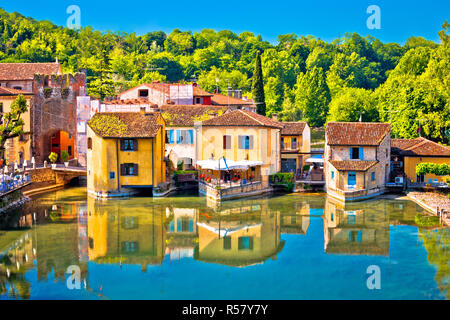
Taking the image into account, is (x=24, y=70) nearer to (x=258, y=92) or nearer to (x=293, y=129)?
(x=258, y=92)

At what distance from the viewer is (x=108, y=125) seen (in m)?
42.4

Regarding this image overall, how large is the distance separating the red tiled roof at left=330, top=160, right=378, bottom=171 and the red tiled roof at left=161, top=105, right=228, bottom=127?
41.7ft

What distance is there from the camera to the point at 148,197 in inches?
1636

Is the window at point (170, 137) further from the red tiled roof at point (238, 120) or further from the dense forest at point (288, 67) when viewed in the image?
the dense forest at point (288, 67)

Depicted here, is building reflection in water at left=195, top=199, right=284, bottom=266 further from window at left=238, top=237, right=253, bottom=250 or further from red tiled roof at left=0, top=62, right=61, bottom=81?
red tiled roof at left=0, top=62, right=61, bottom=81

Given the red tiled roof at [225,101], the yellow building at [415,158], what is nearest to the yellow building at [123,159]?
the yellow building at [415,158]

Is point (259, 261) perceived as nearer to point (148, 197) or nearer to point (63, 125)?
point (148, 197)

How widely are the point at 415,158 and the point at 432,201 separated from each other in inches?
254

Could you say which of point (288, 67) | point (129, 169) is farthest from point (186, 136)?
point (288, 67)

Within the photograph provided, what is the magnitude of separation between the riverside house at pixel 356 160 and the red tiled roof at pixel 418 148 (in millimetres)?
1952

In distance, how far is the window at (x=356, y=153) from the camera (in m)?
42.2

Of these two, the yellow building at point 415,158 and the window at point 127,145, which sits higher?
the window at point 127,145

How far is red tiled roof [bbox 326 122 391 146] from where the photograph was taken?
139 ft

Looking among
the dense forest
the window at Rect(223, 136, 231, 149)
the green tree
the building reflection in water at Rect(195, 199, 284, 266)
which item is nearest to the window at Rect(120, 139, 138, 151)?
the window at Rect(223, 136, 231, 149)
